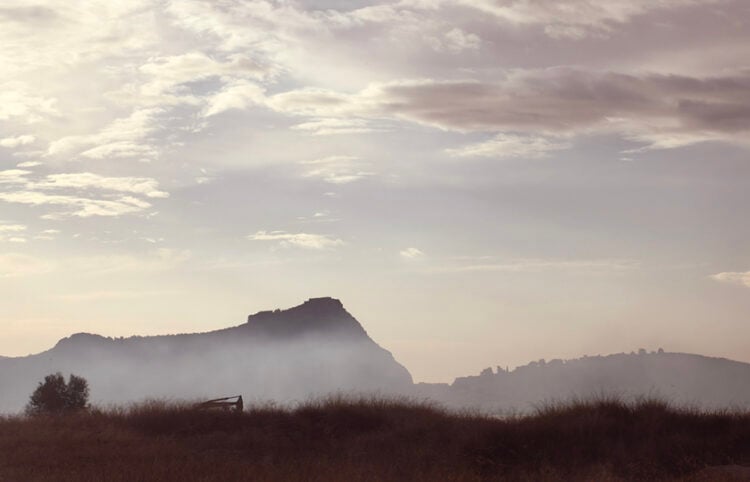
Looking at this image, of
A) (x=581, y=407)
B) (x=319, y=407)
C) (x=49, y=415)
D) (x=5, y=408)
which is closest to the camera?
(x=581, y=407)

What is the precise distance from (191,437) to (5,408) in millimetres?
199140

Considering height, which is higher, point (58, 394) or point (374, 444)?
point (58, 394)

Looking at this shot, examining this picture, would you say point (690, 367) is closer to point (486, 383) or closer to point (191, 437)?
point (486, 383)

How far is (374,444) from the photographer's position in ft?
68.1

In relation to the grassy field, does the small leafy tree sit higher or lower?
higher

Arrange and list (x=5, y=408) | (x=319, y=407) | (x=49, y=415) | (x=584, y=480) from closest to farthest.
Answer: (x=584, y=480), (x=319, y=407), (x=49, y=415), (x=5, y=408)

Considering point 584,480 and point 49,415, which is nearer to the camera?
point 584,480

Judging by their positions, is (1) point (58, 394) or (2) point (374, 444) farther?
(1) point (58, 394)

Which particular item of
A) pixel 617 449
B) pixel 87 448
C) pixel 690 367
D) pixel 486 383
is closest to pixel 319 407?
pixel 87 448

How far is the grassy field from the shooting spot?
1659 centimetres

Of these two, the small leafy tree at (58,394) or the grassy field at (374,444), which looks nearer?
the grassy field at (374,444)

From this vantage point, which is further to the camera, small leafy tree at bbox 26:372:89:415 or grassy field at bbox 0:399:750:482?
small leafy tree at bbox 26:372:89:415

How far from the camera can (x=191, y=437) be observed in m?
22.1

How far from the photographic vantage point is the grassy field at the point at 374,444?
16.6 meters
